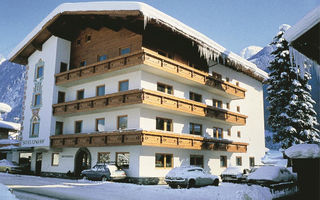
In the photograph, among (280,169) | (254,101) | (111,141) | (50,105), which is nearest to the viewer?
(280,169)

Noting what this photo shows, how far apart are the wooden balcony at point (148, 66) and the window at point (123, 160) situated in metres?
6.97

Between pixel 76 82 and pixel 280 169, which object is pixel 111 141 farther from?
pixel 280 169

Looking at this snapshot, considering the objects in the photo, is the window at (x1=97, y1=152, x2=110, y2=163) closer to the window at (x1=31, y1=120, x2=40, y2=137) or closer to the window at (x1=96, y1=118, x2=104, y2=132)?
the window at (x1=96, y1=118, x2=104, y2=132)

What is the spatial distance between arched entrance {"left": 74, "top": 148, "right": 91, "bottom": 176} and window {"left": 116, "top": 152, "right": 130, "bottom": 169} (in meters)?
4.41

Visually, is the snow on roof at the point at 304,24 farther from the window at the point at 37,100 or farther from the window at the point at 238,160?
the window at the point at 37,100

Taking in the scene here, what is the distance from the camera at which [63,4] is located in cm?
2822

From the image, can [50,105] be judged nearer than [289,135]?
No

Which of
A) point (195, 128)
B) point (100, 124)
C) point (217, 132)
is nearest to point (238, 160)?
point (217, 132)

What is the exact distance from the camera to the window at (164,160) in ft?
79.6

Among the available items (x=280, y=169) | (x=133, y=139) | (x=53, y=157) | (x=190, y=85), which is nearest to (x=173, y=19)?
(x=190, y=85)

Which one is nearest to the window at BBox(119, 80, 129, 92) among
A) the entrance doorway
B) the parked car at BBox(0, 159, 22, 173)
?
the entrance doorway

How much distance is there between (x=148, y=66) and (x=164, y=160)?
7993 millimetres

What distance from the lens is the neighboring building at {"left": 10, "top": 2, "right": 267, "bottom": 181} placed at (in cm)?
2336

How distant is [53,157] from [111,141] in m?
10.5
